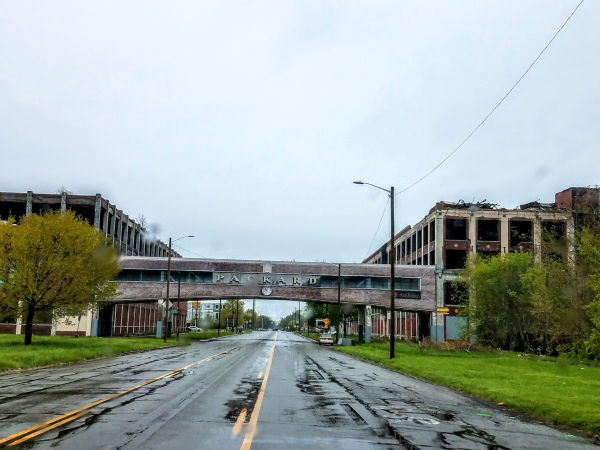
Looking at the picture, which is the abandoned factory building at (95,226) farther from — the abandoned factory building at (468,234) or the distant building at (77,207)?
the abandoned factory building at (468,234)

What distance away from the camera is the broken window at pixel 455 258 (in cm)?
6912

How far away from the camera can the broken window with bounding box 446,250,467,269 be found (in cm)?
6912

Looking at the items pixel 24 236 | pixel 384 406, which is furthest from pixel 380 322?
pixel 384 406

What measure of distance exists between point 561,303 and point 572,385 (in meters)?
17.6

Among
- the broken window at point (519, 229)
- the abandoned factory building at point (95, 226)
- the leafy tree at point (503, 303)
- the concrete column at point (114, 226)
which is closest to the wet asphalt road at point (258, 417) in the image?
the leafy tree at point (503, 303)

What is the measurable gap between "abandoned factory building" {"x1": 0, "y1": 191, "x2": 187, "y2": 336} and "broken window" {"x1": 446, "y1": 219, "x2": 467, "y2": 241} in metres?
35.6

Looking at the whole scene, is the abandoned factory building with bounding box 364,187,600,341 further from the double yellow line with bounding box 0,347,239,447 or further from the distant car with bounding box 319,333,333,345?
the double yellow line with bounding box 0,347,239,447

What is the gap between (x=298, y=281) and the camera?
6731 centimetres

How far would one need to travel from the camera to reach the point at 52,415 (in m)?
10.6

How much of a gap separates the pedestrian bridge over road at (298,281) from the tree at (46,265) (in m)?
29.6

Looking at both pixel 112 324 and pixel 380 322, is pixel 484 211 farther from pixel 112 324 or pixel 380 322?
pixel 112 324

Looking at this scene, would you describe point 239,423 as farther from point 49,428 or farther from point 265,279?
point 265,279

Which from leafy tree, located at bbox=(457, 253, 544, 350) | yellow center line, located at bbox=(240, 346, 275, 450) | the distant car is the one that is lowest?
the distant car

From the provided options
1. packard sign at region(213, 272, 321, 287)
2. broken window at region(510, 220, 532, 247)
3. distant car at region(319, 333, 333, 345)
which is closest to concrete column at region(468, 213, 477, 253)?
broken window at region(510, 220, 532, 247)
